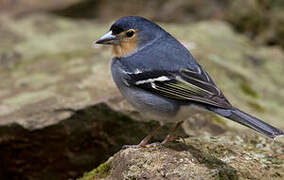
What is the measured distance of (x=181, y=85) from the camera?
4.10m

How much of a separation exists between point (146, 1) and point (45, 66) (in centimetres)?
435

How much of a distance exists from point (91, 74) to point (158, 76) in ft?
8.50

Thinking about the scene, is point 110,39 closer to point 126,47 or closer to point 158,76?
point 126,47

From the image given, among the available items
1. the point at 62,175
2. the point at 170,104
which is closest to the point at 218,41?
the point at 62,175

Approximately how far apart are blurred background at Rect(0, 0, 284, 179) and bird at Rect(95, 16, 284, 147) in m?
0.22

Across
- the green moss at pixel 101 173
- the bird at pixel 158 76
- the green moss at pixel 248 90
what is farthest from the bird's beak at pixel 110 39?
the green moss at pixel 248 90

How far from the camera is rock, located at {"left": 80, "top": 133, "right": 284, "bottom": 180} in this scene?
3.73 m

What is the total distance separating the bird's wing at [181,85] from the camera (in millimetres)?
3955

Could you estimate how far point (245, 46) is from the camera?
8898mm

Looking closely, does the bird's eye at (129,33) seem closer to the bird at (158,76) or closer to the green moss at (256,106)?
the bird at (158,76)

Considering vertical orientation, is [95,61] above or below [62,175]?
above

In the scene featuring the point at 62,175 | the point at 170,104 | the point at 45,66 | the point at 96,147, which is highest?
the point at 170,104

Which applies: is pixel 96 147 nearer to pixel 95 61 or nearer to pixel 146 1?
pixel 95 61

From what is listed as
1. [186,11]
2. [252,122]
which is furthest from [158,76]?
[186,11]
